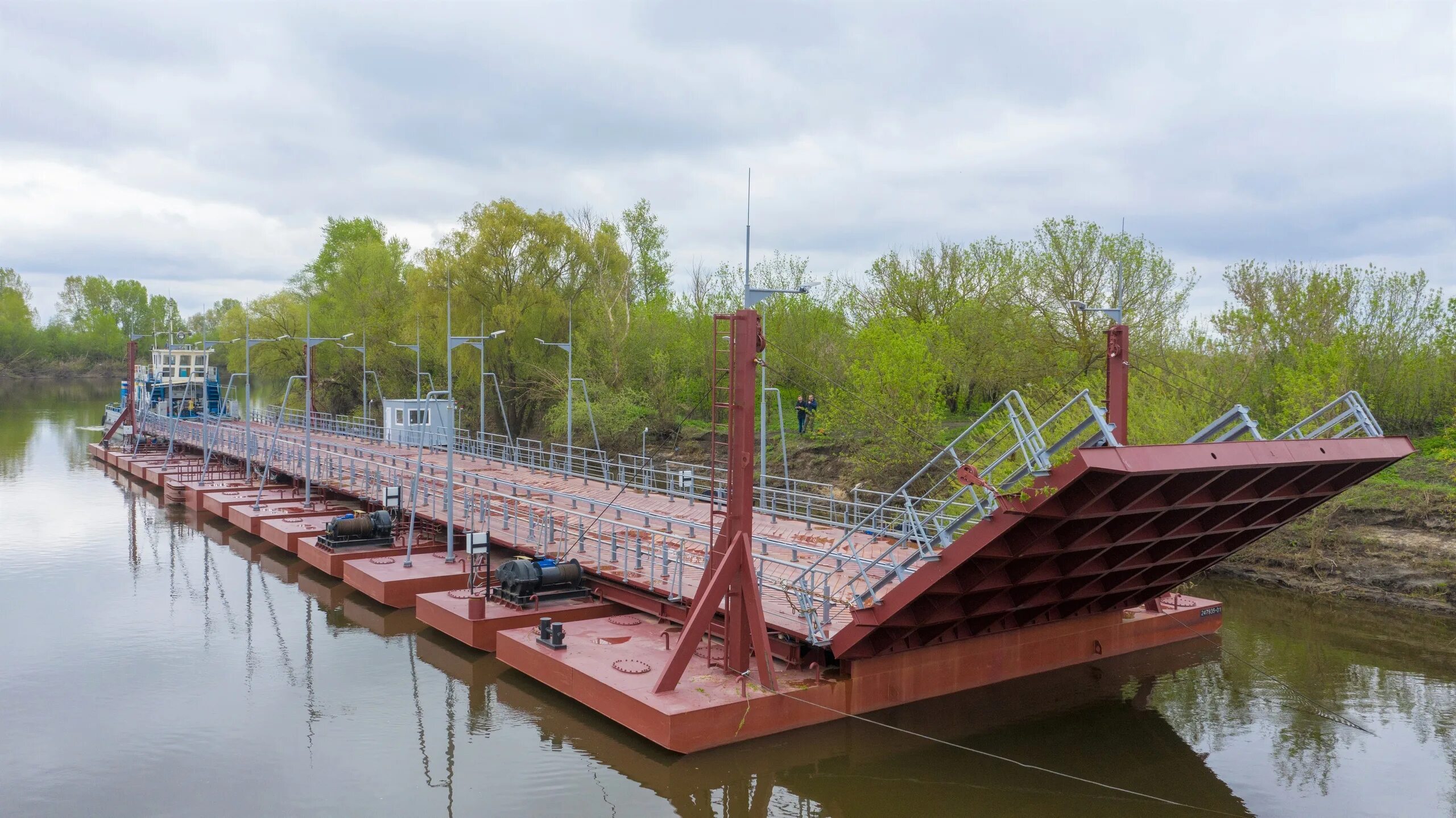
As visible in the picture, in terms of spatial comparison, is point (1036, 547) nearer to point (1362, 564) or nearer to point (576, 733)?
point (576, 733)

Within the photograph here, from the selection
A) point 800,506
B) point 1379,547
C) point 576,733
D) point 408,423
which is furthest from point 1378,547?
point 408,423

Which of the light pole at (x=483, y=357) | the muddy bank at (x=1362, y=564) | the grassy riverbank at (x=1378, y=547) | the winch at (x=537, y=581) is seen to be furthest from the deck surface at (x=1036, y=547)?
the grassy riverbank at (x=1378, y=547)

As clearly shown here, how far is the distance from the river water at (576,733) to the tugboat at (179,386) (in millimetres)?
41830

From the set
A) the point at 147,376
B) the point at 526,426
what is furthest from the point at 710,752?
the point at 147,376

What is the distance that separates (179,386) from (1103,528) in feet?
216

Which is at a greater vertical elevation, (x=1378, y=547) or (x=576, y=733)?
(x=1378, y=547)

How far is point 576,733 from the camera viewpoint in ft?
50.7

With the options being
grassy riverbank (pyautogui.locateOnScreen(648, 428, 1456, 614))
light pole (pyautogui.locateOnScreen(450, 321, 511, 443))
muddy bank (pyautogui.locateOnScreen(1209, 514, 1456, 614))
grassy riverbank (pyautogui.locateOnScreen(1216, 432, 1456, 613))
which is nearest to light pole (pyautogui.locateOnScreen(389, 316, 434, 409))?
light pole (pyautogui.locateOnScreen(450, 321, 511, 443))

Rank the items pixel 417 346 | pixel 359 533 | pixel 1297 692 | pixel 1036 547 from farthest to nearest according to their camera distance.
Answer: pixel 417 346 → pixel 359 533 → pixel 1297 692 → pixel 1036 547

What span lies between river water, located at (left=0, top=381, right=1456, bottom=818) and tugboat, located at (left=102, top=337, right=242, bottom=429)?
41.8 metres

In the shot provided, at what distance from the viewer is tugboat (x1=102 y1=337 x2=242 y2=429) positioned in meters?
61.9

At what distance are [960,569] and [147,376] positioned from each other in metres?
66.9

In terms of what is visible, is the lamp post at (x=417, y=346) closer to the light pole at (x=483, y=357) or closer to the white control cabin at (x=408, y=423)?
the white control cabin at (x=408, y=423)

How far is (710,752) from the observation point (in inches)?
569
